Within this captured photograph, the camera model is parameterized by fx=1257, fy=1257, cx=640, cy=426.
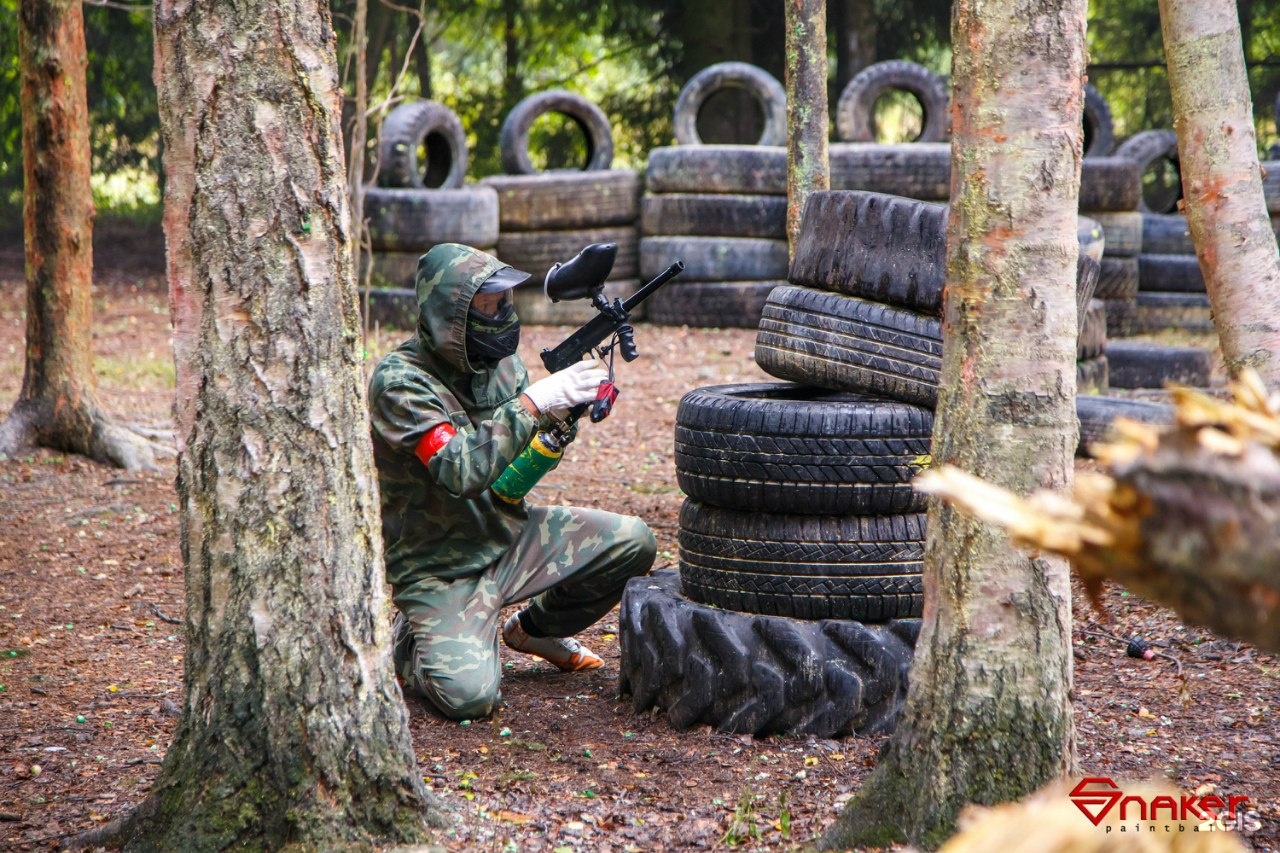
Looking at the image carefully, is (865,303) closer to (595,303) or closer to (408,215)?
(595,303)

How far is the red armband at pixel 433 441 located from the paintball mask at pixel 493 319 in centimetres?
31

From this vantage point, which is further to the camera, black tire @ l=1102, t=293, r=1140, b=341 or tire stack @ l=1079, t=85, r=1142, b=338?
black tire @ l=1102, t=293, r=1140, b=341

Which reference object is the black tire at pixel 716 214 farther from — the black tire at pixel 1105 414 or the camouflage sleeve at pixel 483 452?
the camouflage sleeve at pixel 483 452

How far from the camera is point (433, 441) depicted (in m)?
3.73

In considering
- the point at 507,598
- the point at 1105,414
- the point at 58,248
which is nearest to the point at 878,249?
the point at 507,598

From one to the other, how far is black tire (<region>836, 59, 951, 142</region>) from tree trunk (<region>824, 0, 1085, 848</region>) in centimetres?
Result: 919

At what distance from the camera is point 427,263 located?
3998 mm

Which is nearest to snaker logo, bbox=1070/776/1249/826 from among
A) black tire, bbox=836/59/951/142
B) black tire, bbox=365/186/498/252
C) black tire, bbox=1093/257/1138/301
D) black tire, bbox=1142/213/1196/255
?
black tire, bbox=1093/257/1138/301

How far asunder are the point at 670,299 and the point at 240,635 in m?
9.14

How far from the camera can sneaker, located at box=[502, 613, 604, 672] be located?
169 inches

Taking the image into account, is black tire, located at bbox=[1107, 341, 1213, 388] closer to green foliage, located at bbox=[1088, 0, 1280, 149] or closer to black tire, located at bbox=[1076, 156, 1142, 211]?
black tire, located at bbox=[1076, 156, 1142, 211]

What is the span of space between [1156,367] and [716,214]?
13.5 feet

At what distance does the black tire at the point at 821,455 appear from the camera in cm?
351

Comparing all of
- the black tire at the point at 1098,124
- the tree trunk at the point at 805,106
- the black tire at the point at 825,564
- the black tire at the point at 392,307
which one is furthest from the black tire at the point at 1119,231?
the black tire at the point at 825,564
